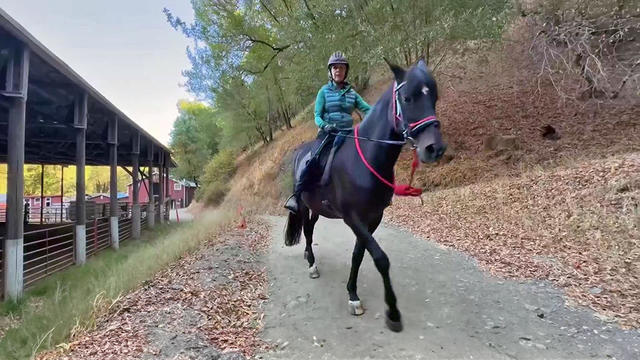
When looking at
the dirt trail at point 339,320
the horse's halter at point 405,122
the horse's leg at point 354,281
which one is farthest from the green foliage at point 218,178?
the horse's halter at point 405,122

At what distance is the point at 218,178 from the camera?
34438 mm

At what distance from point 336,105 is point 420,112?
1.80m

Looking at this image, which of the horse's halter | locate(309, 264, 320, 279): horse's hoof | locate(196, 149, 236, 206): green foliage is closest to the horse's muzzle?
the horse's halter

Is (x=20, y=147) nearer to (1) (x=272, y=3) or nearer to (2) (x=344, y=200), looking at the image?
(2) (x=344, y=200)

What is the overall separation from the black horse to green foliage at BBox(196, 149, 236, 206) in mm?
28009

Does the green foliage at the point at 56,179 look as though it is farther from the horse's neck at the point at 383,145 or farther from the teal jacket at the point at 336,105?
the horse's neck at the point at 383,145

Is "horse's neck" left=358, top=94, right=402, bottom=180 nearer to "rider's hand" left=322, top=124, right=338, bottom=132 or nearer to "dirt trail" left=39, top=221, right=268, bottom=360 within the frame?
"rider's hand" left=322, top=124, right=338, bottom=132

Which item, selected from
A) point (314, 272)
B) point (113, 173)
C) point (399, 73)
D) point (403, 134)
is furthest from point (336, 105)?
point (113, 173)

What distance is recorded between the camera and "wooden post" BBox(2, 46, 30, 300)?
24.1ft

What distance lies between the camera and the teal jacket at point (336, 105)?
16.7ft

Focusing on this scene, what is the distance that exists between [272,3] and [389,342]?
865 inches

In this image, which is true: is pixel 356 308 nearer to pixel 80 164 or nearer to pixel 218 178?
pixel 80 164

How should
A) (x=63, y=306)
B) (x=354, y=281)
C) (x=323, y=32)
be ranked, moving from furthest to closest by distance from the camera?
(x=323, y=32), (x=63, y=306), (x=354, y=281)

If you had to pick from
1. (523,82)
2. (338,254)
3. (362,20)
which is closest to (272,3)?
(362,20)
